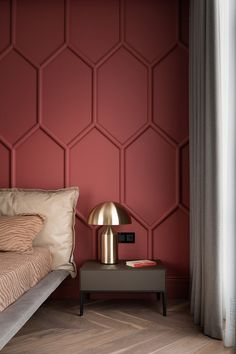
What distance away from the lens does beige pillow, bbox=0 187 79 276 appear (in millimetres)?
3355

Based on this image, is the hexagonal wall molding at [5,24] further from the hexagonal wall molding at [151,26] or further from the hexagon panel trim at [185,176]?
the hexagon panel trim at [185,176]

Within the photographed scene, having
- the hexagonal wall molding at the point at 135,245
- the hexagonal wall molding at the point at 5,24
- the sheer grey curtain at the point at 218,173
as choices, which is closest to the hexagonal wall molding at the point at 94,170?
the hexagonal wall molding at the point at 135,245

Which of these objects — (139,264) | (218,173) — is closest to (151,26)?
(218,173)

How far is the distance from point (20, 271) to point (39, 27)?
2.18 metres

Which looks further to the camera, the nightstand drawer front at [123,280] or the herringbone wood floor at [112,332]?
the nightstand drawer front at [123,280]

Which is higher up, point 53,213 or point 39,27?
point 39,27

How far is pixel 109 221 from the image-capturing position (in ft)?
10.4

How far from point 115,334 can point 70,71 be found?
85.0 inches

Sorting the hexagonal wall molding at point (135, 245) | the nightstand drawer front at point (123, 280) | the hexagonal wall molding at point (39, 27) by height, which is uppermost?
the hexagonal wall molding at point (39, 27)

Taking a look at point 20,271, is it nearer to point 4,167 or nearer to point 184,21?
point 4,167

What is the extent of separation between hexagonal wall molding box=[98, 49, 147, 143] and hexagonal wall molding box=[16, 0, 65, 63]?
0.49 meters

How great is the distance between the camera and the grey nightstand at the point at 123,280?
307 centimetres

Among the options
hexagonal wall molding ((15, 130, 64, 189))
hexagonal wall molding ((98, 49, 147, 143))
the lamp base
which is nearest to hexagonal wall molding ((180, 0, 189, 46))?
hexagonal wall molding ((98, 49, 147, 143))

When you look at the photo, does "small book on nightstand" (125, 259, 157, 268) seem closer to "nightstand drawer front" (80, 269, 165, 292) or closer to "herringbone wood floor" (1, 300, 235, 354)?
"nightstand drawer front" (80, 269, 165, 292)
